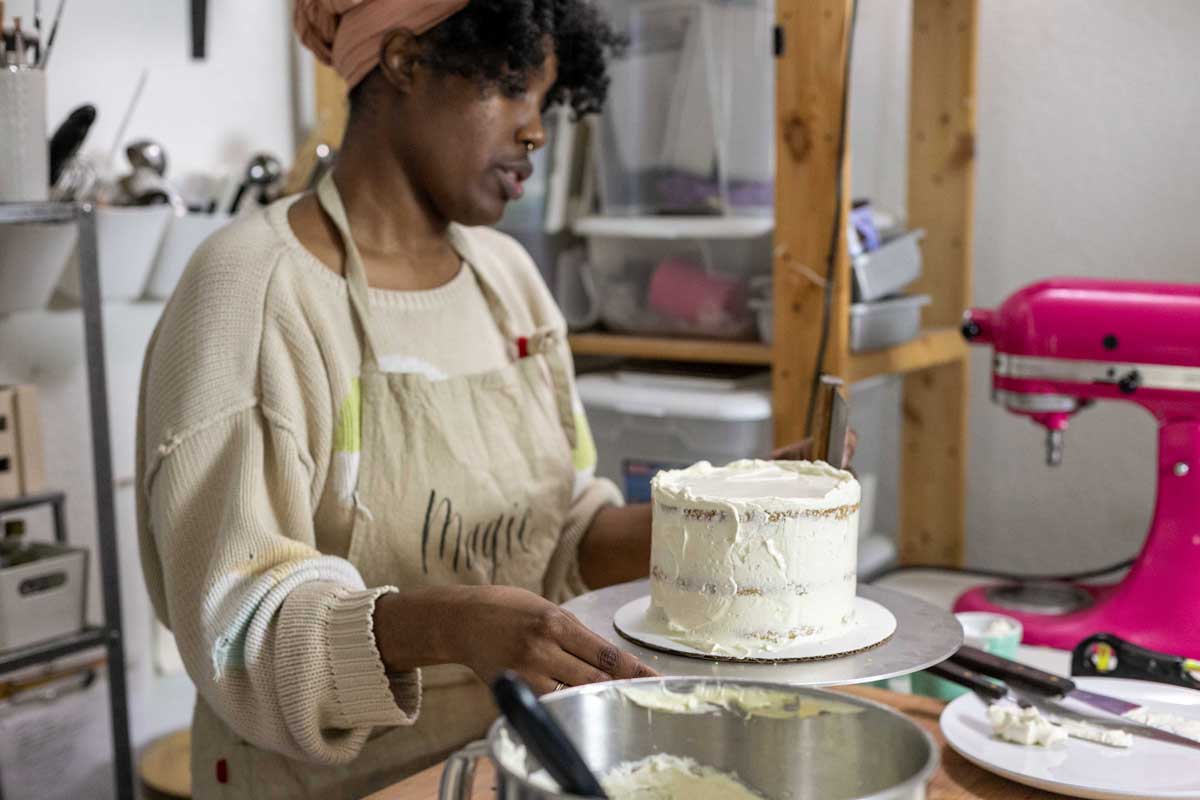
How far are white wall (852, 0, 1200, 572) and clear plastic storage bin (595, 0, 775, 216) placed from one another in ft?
0.65

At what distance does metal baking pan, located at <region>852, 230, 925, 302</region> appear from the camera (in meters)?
1.70

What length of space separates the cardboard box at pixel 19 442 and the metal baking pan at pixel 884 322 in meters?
1.09

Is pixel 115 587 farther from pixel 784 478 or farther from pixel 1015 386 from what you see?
pixel 1015 386

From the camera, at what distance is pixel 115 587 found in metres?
1.63

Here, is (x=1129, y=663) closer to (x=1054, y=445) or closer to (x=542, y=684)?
(x=1054, y=445)

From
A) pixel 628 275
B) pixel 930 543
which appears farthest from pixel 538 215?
pixel 930 543

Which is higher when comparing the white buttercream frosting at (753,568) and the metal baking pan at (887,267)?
the metal baking pan at (887,267)

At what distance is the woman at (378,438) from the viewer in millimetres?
977

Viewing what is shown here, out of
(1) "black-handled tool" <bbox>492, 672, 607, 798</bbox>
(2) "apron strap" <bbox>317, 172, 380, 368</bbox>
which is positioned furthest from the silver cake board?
(2) "apron strap" <bbox>317, 172, 380, 368</bbox>

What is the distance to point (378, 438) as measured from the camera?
117 cm

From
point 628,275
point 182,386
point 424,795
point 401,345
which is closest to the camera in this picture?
point 424,795

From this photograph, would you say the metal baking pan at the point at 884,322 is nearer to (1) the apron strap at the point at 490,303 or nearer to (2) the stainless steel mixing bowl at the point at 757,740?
(1) the apron strap at the point at 490,303

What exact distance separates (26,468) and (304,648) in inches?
34.7

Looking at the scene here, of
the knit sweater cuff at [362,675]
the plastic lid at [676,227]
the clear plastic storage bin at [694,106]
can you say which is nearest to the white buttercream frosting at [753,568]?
the knit sweater cuff at [362,675]
